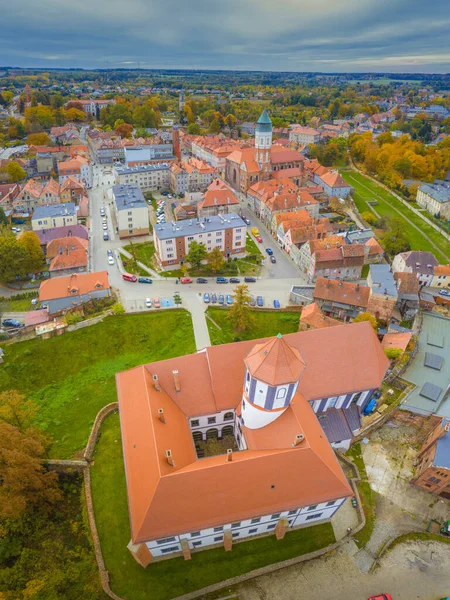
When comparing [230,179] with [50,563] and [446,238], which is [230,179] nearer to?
[446,238]

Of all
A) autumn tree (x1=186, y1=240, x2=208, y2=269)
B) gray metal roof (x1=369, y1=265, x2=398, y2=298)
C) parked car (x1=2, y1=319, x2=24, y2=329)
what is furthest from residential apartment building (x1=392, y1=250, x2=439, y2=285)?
parked car (x1=2, y1=319, x2=24, y2=329)

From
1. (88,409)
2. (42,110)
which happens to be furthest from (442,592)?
(42,110)

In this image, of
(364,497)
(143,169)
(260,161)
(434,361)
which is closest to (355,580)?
(364,497)

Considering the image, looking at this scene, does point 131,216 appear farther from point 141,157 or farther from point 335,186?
point 335,186

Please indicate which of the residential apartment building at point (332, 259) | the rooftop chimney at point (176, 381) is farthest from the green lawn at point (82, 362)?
the residential apartment building at point (332, 259)

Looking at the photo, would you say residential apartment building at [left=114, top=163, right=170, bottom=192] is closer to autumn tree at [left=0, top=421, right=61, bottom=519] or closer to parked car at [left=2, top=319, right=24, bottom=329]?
parked car at [left=2, top=319, right=24, bottom=329]

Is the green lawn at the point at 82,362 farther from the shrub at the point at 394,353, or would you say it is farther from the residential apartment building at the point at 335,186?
the residential apartment building at the point at 335,186
